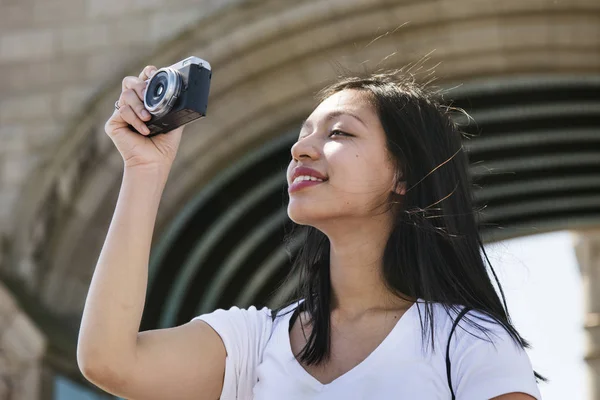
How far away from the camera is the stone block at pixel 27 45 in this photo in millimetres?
8539

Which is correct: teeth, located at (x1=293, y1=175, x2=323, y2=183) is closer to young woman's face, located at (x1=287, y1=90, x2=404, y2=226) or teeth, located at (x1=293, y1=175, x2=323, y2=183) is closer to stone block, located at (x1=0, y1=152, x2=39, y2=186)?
young woman's face, located at (x1=287, y1=90, x2=404, y2=226)

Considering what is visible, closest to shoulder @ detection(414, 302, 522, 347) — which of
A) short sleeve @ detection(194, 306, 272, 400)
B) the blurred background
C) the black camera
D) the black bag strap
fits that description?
the black bag strap

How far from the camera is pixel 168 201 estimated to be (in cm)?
842

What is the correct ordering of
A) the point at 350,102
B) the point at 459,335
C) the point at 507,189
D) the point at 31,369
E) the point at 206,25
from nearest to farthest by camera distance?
1. the point at 459,335
2. the point at 350,102
3. the point at 31,369
4. the point at 206,25
5. the point at 507,189

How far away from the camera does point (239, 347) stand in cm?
248

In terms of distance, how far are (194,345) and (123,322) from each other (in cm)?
21

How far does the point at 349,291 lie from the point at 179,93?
632mm

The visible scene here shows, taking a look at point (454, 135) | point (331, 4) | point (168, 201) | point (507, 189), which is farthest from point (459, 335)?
point (507, 189)

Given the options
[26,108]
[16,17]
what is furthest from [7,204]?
[16,17]

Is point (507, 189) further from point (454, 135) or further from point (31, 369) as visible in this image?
point (454, 135)

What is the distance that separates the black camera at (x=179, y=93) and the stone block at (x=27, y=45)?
6.43 m

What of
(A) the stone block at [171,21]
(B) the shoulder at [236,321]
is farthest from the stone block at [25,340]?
(B) the shoulder at [236,321]

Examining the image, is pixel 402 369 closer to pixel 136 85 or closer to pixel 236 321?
pixel 236 321

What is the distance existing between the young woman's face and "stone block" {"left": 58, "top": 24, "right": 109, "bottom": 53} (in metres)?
6.11
